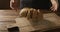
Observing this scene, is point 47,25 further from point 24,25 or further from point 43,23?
point 24,25

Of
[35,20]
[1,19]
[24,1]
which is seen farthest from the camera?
[24,1]

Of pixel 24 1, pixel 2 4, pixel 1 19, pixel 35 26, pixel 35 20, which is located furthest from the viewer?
pixel 2 4

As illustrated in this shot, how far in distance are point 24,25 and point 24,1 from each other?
72 centimetres

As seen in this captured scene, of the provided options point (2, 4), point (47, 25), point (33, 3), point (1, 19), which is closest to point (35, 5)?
point (33, 3)

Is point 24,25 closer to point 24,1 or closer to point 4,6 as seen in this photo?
point 24,1

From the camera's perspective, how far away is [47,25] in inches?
42.2

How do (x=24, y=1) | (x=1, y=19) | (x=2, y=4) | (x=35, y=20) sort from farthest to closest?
(x=2, y=4)
(x=24, y=1)
(x=1, y=19)
(x=35, y=20)

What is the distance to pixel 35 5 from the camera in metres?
1.77

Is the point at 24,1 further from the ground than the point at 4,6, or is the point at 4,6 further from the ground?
the point at 24,1

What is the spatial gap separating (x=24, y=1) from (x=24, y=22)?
2.12 ft

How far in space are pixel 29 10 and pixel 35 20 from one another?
3.4 inches

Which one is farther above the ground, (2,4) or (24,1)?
(24,1)

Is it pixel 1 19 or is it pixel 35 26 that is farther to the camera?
pixel 1 19

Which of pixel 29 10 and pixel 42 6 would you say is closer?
pixel 29 10
